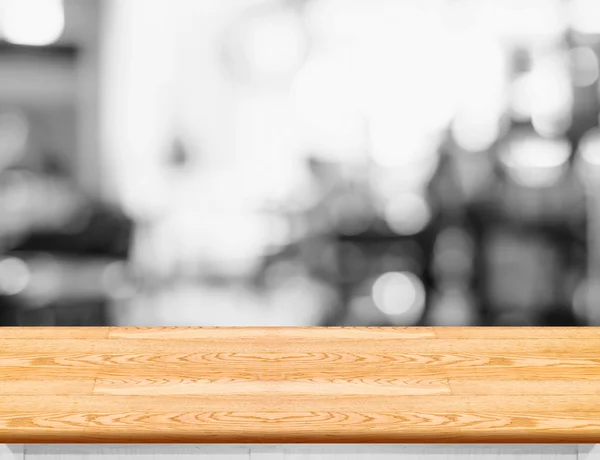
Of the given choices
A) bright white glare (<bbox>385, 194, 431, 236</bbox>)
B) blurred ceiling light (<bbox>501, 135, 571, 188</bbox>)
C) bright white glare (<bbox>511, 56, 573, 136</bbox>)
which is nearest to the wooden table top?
bright white glare (<bbox>385, 194, 431, 236</bbox>)

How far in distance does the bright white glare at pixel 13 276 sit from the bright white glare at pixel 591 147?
127 centimetres

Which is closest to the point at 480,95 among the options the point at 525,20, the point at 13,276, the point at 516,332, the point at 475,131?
the point at 475,131

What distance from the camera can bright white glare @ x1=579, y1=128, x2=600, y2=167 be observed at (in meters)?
1.64

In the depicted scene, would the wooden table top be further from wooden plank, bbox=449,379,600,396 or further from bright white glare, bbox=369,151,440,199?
bright white glare, bbox=369,151,440,199

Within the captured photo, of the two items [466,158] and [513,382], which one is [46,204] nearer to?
[466,158]

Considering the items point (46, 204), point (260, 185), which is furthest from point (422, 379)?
point (46, 204)

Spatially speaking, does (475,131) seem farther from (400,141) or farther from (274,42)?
(274,42)

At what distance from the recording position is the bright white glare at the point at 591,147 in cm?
164

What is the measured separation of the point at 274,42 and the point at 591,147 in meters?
0.74

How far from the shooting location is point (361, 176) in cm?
164

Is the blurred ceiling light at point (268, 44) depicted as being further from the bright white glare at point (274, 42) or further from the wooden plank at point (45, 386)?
the wooden plank at point (45, 386)

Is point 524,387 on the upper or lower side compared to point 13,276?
lower

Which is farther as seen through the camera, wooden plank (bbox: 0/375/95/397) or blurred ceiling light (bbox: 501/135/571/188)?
blurred ceiling light (bbox: 501/135/571/188)

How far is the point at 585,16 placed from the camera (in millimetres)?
1607
